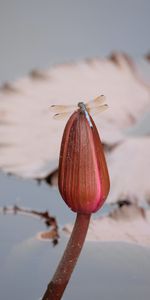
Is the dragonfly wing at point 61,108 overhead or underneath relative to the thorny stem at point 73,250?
overhead

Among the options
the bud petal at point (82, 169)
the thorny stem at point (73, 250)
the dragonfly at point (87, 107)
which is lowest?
the thorny stem at point (73, 250)

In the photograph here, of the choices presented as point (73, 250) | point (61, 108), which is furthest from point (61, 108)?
point (73, 250)

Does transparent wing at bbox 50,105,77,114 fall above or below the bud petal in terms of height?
above

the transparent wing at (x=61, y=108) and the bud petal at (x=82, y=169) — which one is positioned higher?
the transparent wing at (x=61, y=108)

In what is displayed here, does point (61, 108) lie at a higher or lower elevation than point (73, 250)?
higher

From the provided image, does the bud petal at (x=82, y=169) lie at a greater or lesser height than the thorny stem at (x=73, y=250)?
greater

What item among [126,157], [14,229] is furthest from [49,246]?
[126,157]

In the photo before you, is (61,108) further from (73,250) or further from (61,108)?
(73,250)

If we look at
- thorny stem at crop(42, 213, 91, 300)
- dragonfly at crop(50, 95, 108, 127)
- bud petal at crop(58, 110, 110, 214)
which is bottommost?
thorny stem at crop(42, 213, 91, 300)
